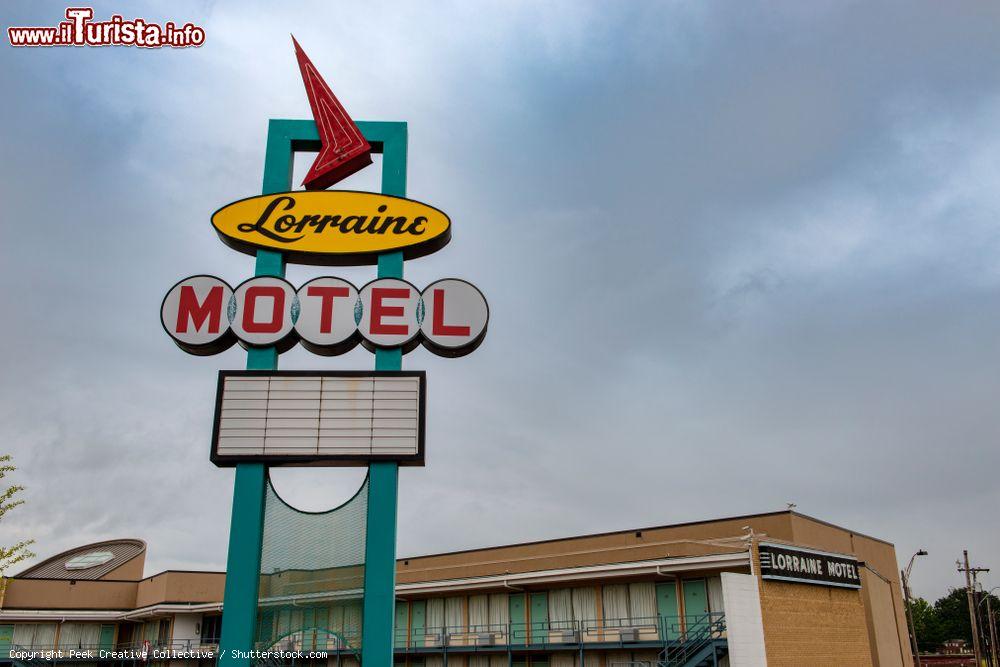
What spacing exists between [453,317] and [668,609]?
16.6 meters

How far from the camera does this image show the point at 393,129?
19.2 metres

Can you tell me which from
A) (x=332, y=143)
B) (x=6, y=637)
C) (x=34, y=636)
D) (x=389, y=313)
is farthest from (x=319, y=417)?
(x=6, y=637)

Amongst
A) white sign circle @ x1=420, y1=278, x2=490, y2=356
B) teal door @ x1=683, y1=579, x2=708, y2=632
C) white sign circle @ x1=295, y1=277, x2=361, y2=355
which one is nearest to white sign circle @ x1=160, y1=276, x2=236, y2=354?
white sign circle @ x1=295, y1=277, x2=361, y2=355

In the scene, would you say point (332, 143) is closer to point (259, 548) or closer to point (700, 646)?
point (259, 548)

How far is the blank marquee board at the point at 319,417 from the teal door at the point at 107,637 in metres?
41.4

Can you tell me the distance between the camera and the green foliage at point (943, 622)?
99375mm

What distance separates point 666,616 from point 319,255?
60.7 feet

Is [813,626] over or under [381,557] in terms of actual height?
under

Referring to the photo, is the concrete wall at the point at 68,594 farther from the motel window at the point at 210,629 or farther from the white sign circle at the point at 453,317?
the white sign circle at the point at 453,317

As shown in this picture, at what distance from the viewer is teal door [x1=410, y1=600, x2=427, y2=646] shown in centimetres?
3659

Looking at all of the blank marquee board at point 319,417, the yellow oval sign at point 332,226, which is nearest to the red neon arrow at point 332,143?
the yellow oval sign at point 332,226

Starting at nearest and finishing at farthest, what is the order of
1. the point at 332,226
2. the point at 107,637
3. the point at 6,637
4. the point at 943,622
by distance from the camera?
the point at 332,226, the point at 6,637, the point at 107,637, the point at 943,622

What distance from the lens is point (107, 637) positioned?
1976 inches

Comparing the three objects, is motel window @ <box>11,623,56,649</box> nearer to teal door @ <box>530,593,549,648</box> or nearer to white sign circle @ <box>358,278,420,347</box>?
teal door @ <box>530,593,549,648</box>
